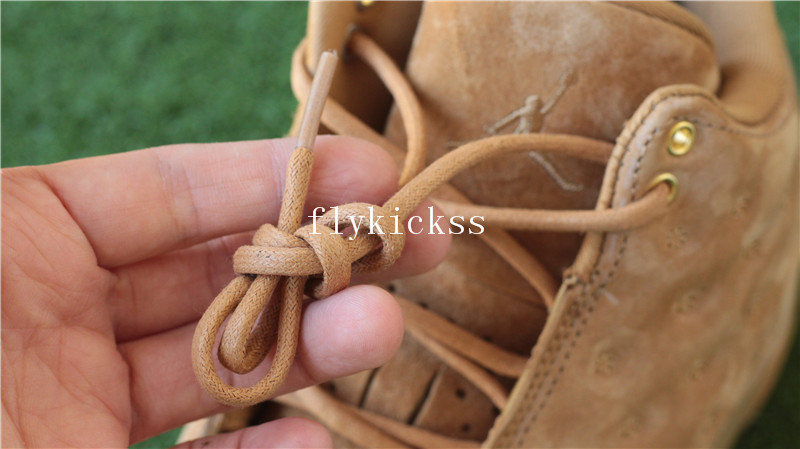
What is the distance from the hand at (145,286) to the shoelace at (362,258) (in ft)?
0.12

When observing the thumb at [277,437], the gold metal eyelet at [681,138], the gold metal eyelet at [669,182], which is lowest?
the thumb at [277,437]

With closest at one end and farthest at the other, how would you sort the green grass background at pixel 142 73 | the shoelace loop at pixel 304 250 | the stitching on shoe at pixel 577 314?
1. the shoelace loop at pixel 304 250
2. the stitching on shoe at pixel 577 314
3. the green grass background at pixel 142 73

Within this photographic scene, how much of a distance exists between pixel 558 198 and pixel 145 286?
1.57 feet

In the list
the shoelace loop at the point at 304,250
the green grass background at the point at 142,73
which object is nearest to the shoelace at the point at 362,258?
the shoelace loop at the point at 304,250

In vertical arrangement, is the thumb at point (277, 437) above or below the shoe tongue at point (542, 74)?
below

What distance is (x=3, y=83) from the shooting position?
132 centimetres

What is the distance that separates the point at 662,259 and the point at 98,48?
1188mm

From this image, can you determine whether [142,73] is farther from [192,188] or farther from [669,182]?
[669,182]

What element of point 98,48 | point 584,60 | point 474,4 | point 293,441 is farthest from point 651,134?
point 98,48

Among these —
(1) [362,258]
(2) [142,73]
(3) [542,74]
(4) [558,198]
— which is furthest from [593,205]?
(2) [142,73]

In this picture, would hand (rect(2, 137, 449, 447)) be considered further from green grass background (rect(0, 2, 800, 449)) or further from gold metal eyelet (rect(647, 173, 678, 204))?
green grass background (rect(0, 2, 800, 449))

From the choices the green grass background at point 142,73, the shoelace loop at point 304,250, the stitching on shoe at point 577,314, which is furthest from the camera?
the green grass background at point 142,73

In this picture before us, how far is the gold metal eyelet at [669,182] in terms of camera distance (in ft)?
2.33

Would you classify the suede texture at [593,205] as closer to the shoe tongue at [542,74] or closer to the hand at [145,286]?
the shoe tongue at [542,74]
